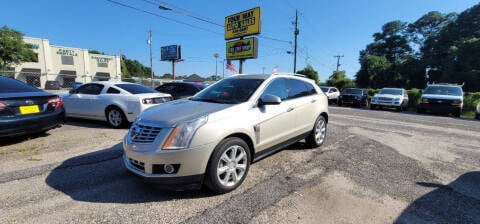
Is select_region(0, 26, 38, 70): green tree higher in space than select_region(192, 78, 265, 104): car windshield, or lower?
higher

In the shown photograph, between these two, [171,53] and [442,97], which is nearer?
[442,97]

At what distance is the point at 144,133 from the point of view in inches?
118

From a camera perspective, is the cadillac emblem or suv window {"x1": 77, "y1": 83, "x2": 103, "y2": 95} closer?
the cadillac emblem

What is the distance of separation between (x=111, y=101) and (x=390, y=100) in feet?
54.9

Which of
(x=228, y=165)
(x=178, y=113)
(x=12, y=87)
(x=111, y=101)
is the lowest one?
(x=228, y=165)

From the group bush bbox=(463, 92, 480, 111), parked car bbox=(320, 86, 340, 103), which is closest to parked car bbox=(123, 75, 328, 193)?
parked car bbox=(320, 86, 340, 103)

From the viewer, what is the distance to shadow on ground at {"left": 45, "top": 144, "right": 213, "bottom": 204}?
3.04 metres

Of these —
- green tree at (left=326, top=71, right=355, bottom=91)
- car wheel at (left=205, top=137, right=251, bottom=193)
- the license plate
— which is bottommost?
car wheel at (left=205, top=137, right=251, bottom=193)

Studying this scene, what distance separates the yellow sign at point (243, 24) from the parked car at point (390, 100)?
9.80 meters

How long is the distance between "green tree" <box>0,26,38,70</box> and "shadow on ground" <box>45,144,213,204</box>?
1763 inches

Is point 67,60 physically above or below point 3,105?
above

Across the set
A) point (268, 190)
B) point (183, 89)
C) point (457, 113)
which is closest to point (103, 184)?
point (268, 190)

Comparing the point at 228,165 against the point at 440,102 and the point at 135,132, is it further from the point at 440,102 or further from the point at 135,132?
the point at 440,102

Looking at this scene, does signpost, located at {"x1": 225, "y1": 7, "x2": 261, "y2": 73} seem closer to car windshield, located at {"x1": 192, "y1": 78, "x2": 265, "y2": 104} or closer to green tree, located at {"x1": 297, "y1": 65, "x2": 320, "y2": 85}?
car windshield, located at {"x1": 192, "y1": 78, "x2": 265, "y2": 104}
